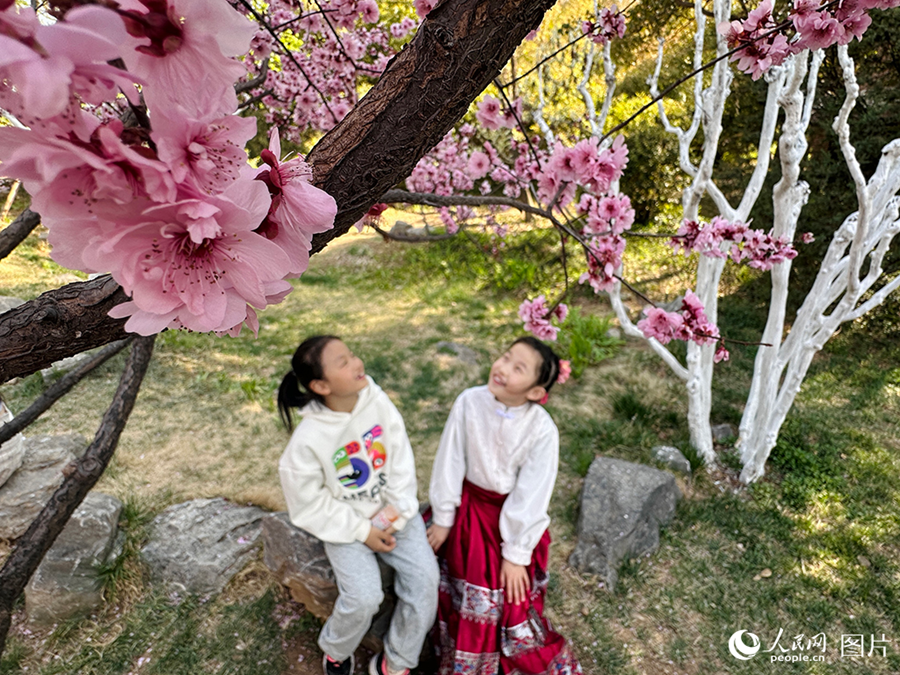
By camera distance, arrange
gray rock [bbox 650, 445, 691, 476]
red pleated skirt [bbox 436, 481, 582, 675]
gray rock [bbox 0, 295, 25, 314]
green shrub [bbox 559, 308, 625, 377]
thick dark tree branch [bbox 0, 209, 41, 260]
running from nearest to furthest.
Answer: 1. thick dark tree branch [bbox 0, 209, 41, 260]
2. red pleated skirt [bbox 436, 481, 582, 675]
3. gray rock [bbox 650, 445, 691, 476]
4. gray rock [bbox 0, 295, 25, 314]
5. green shrub [bbox 559, 308, 625, 377]

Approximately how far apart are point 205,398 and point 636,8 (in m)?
4.80

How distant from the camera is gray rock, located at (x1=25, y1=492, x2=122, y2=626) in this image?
2.05m

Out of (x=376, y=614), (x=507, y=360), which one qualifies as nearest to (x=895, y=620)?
(x=507, y=360)

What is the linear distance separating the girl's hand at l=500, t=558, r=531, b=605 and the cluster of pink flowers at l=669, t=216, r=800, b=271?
1.41 m

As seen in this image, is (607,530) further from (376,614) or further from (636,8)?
(636,8)

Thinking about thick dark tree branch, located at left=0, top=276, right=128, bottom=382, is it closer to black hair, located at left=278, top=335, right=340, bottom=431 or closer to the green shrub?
black hair, located at left=278, top=335, right=340, bottom=431

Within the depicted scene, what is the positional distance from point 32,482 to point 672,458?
3.47 m

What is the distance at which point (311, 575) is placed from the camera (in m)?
1.93

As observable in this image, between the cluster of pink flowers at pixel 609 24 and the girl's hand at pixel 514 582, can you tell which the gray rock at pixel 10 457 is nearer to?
the girl's hand at pixel 514 582

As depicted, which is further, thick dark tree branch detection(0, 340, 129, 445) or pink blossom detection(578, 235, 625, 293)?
pink blossom detection(578, 235, 625, 293)

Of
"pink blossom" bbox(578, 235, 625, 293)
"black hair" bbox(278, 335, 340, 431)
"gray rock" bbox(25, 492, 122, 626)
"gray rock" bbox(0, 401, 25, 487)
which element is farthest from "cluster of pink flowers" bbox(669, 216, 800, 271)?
"gray rock" bbox(0, 401, 25, 487)

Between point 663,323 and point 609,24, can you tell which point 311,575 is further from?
point 609,24

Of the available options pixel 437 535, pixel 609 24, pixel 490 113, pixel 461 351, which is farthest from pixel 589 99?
pixel 437 535

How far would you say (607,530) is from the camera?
7.98 ft
